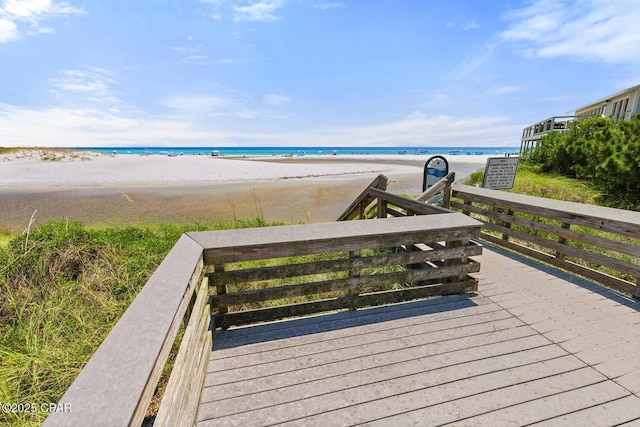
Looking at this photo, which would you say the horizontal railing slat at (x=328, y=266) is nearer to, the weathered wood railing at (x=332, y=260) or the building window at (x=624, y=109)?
the weathered wood railing at (x=332, y=260)

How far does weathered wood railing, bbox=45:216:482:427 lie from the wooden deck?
0.27 meters

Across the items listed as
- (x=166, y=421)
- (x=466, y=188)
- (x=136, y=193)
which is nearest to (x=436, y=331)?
(x=166, y=421)

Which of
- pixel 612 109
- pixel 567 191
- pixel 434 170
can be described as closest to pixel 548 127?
pixel 612 109

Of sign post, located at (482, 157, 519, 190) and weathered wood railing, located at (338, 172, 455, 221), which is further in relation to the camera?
sign post, located at (482, 157, 519, 190)

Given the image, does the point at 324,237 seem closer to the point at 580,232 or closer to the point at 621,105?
the point at 580,232

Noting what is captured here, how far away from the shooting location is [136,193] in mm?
20391

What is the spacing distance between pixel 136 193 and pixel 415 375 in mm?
22070

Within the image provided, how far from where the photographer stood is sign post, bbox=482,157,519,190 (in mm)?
8492

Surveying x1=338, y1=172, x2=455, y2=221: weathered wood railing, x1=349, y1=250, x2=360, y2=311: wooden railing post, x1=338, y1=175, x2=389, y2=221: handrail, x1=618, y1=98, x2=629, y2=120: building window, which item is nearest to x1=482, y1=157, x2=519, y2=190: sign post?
x1=338, y1=172, x2=455, y2=221: weathered wood railing

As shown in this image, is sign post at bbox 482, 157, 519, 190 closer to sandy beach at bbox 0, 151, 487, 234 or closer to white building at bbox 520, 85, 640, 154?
sandy beach at bbox 0, 151, 487, 234

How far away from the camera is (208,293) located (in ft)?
10.4

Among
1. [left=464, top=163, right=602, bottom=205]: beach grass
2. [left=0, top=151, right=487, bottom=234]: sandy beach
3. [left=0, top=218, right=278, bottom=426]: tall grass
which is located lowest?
[left=0, top=151, right=487, bottom=234]: sandy beach

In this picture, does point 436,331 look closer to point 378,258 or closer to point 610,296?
point 378,258

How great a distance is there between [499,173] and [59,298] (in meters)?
10.3
